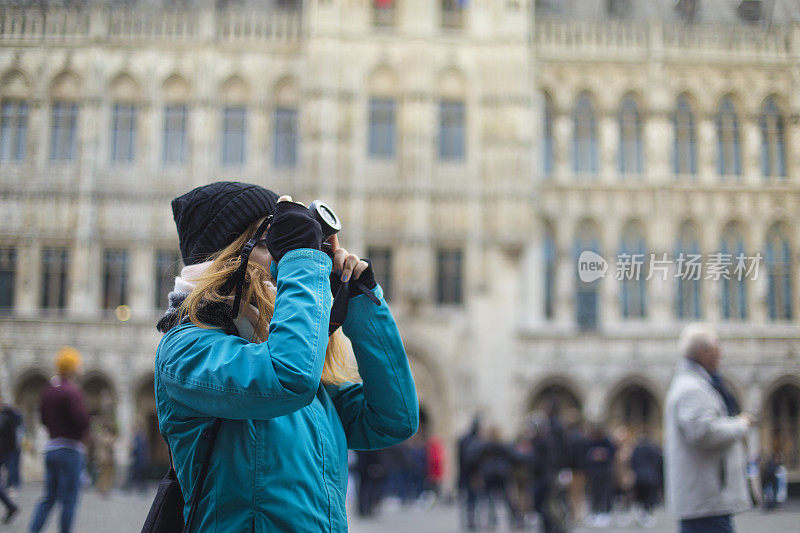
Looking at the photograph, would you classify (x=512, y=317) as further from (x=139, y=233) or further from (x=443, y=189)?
(x=139, y=233)

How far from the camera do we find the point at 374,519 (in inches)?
590

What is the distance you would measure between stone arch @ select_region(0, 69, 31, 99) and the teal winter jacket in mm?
4837

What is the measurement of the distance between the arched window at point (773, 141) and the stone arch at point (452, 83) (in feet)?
56.6

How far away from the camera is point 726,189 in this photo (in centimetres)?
1805

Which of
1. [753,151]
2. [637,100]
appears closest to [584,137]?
[637,100]

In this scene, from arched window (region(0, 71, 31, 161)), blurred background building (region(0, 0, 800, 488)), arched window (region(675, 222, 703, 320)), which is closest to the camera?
arched window (region(0, 71, 31, 161))

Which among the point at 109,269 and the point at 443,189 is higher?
the point at 443,189

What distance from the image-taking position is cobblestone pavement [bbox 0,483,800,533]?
18.7ft

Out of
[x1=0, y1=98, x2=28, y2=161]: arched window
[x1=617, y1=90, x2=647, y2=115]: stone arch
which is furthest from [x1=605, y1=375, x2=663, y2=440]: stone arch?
[x1=0, y1=98, x2=28, y2=161]: arched window

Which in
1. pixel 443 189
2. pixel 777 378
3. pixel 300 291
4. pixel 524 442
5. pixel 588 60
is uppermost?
pixel 588 60

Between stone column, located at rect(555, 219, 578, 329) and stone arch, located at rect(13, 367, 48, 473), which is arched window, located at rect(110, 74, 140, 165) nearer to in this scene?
stone column, located at rect(555, 219, 578, 329)

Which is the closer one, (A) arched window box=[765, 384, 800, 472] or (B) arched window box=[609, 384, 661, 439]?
(A) arched window box=[765, 384, 800, 472]

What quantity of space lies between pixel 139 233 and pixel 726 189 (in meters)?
16.6

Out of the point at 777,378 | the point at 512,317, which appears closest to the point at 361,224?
the point at 512,317
